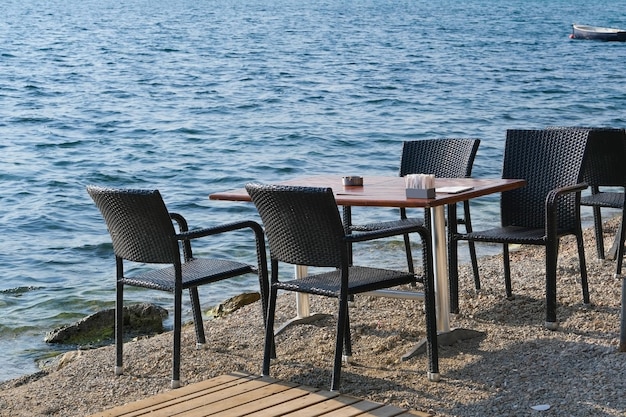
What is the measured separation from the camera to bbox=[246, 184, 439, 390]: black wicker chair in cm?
398

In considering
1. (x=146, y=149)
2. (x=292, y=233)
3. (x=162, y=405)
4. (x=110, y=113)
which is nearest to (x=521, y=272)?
(x=292, y=233)

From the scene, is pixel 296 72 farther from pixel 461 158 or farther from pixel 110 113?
pixel 461 158

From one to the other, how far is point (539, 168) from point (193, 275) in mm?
2017

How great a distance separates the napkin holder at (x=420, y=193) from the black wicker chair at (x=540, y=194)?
2.39 ft

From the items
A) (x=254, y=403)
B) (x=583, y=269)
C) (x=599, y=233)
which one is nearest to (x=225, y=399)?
(x=254, y=403)

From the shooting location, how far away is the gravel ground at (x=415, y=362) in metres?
4.03

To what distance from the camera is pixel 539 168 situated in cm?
551

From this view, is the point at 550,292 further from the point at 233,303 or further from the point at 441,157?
the point at 233,303

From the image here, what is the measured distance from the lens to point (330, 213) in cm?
396

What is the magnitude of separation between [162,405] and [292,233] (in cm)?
89

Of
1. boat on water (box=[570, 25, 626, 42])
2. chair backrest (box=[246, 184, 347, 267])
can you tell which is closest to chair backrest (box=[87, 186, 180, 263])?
chair backrest (box=[246, 184, 347, 267])

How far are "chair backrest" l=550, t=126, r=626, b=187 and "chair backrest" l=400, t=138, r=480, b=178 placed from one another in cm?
81

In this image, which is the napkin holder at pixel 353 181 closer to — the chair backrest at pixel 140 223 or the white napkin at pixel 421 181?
the white napkin at pixel 421 181

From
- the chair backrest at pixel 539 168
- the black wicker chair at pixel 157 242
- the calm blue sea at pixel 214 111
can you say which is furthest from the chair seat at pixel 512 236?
the calm blue sea at pixel 214 111
